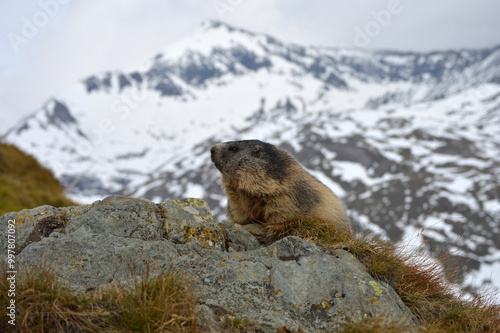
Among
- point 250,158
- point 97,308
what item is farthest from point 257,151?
point 97,308

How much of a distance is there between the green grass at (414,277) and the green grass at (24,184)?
10150mm

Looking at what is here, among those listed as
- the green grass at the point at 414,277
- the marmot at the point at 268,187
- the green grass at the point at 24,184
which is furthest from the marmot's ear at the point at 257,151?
the green grass at the point at 24,184

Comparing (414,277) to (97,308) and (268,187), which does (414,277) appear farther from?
(97,308)

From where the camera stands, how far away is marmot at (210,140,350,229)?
8195 mm

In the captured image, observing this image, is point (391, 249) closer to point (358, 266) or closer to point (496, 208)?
point (358, 266)

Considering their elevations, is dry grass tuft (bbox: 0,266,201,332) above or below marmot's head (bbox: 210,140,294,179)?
below

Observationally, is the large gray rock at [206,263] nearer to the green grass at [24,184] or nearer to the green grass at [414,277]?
the green grass at [414,277]

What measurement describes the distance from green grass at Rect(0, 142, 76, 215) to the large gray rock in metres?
7.37

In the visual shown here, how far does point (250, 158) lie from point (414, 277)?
446 cm

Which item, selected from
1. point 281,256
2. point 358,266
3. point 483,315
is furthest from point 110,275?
point 483,315

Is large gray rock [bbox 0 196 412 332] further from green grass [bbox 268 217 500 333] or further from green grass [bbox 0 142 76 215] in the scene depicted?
green grass [bbox 0 142 76 215]

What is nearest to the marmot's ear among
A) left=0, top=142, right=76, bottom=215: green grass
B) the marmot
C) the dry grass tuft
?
the marmot

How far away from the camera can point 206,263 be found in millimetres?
6070

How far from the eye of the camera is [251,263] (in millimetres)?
6262
